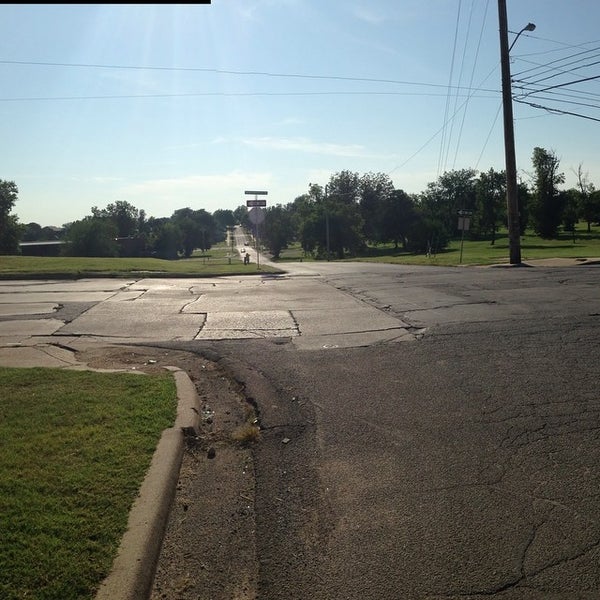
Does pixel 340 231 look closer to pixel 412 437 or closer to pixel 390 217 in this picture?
pixel 390 217

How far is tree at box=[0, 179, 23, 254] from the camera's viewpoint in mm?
69875

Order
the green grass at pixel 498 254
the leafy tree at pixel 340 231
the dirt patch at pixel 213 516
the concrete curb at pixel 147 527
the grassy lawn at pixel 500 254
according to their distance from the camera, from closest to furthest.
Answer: the concrete curb at pixel 147 527 → the dirt patch at pixel 213 516 → the green grass at pixel 498 254 → the grassy lawn at pixel 500 254 → the leafy tree at pixel 340 231

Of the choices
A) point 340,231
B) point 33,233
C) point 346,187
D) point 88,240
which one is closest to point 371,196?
point 346,187

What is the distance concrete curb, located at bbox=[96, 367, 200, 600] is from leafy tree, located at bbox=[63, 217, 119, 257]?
77.5m

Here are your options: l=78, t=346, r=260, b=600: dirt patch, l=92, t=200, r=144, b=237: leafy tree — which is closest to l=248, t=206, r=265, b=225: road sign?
l=78, t=346, r=260, b=600: dirt patch

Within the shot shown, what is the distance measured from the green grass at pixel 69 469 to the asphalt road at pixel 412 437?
0.89m

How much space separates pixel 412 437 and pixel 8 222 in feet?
248

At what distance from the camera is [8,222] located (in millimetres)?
70625

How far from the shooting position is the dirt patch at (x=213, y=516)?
3137mm

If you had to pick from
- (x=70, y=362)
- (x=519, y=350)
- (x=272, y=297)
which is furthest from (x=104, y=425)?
(x=272, y=297)

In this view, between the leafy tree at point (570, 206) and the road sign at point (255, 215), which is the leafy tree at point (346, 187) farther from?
the road sign at point (255, 215)

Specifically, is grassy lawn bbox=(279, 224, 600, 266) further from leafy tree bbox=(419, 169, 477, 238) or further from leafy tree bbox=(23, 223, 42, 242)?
leafy tree bbox=(23, 223, 42, 242)

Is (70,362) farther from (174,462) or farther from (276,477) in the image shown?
(276,477)

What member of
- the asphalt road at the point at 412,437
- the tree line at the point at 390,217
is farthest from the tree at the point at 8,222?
the asphalt road at the point at 412,437
